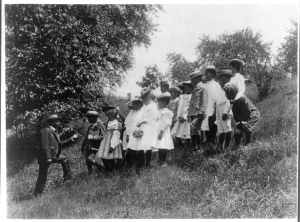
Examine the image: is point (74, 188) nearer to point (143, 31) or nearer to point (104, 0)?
point (104, 0)

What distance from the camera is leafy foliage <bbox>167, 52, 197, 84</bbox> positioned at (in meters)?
8.25

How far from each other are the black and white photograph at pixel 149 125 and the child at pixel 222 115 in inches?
0.9

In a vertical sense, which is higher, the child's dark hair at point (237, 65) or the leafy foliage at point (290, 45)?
the leafy foliage at point (290, 45)

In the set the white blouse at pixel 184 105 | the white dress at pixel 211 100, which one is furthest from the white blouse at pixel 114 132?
the white dress at pixel 211 100

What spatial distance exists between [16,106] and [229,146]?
5498 mm

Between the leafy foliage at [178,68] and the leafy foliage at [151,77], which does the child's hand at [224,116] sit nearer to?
the leafy foliage at [178,68]

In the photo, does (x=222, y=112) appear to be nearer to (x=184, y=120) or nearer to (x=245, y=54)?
(x=184, y=120)

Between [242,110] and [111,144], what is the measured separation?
3.00 meters

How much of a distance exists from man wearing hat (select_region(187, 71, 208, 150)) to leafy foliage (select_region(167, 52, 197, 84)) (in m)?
1.57

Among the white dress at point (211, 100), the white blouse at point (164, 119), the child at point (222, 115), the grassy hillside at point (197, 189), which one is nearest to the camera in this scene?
the grassy hillside at point (197, 189)

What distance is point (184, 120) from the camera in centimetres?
696

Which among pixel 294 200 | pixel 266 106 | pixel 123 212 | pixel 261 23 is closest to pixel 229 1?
pixel 261 23

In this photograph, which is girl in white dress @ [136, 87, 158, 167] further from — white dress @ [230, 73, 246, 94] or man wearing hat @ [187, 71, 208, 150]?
white dress @ [230, 73, 246, 94]

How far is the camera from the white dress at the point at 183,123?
694 centimetres
